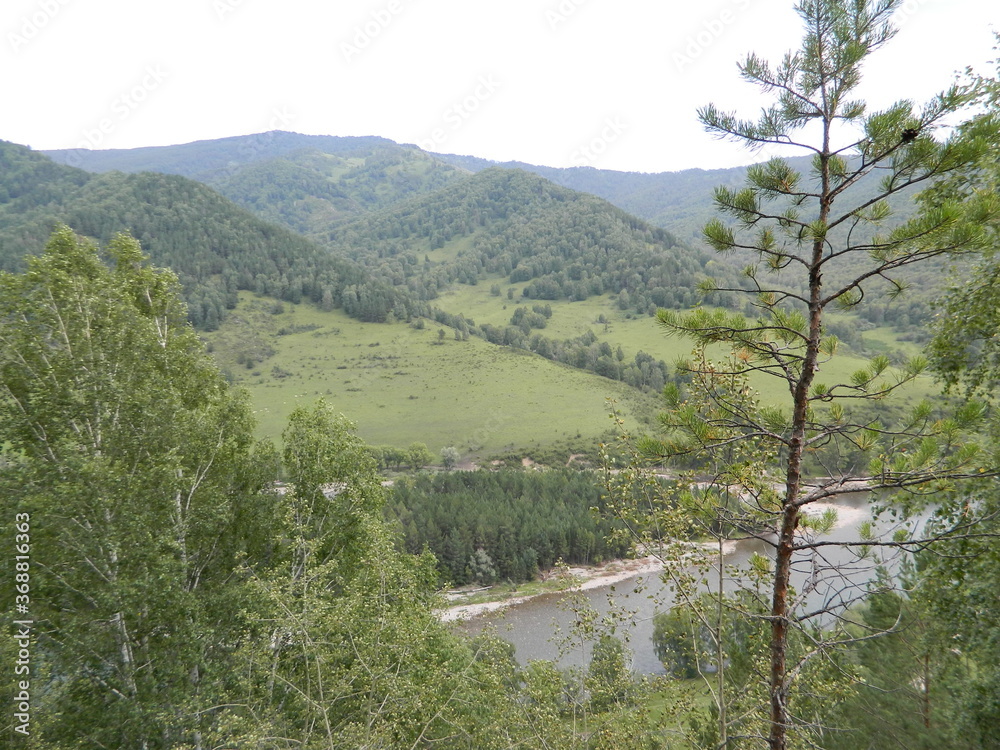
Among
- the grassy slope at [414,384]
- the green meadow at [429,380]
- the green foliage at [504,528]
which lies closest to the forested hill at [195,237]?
the green meadow at [429,380]

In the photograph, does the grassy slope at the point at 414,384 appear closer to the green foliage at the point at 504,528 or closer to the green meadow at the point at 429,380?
the green meadow at the point at 429,380

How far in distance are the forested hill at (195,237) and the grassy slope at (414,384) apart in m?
8.61

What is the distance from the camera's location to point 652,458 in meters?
4.86

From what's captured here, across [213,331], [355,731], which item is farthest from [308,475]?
[213,331]

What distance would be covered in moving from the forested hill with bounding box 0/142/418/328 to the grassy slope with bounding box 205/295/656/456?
8611 mm

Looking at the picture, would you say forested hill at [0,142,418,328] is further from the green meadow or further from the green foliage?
the green foliage

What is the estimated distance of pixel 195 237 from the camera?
142m

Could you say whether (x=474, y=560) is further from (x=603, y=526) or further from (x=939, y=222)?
(x=939, y=222)

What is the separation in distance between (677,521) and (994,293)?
4.45 meters

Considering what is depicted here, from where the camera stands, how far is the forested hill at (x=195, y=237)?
124 meters

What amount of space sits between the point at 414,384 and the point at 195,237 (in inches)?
3506

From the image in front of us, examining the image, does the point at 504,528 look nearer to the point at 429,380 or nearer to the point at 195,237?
the point at 429,380

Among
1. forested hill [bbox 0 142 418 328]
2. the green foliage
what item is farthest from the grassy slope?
the green foliage

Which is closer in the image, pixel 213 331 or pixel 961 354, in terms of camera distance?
pixel 961 354
